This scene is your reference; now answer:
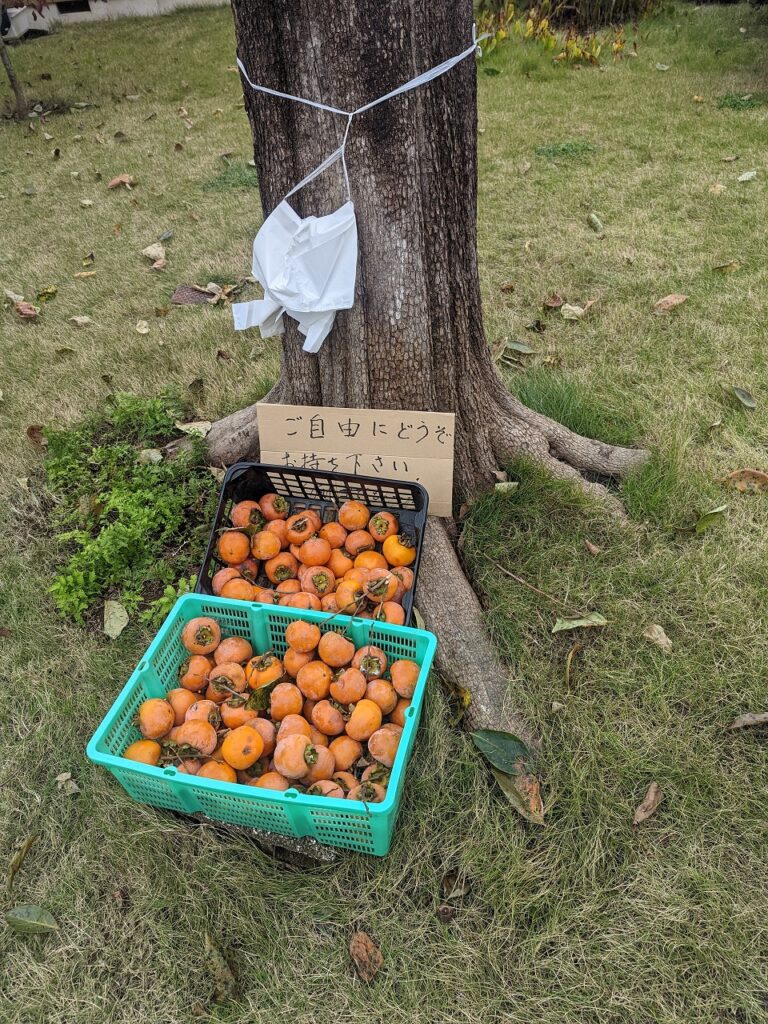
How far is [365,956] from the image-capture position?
1.52m

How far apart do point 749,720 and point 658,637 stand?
328 mm

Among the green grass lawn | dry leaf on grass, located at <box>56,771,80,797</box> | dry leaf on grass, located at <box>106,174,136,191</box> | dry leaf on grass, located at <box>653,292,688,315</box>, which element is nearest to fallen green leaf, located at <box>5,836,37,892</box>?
the green grass lawn

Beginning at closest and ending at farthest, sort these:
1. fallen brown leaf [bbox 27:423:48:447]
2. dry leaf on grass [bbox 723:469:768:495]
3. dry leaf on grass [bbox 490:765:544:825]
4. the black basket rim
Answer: dry leaf on grass [bbox 490:765:544:825] → the black basket rim → dry leaf on grass [bbox 723:469:768:495] → fallen brown leaf [bbox 27:423:48:447]

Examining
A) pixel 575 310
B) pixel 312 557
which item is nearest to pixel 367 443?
pixel 312 557

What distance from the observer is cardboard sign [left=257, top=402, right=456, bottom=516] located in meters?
2.14

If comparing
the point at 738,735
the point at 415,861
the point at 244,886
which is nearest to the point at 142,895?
the point at 244,886

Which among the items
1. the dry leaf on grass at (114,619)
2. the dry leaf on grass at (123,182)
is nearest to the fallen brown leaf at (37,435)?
the dry leaf on grass at (114,619)

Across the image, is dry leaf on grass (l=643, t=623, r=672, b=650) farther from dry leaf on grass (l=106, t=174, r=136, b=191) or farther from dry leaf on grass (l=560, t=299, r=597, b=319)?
dry leaf on grass (l=106, t=174, r=136, b=191)

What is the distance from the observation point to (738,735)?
184 cm

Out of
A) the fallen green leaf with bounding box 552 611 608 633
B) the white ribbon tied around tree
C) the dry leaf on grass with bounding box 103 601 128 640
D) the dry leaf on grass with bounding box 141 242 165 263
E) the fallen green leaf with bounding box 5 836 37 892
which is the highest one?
the white ribbon tied around tree

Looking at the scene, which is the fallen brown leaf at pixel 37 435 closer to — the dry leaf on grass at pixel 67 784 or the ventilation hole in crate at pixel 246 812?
the dry leaf on grass at pixel 67 784

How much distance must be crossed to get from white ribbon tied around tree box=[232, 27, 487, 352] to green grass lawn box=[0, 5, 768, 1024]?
0.91 m

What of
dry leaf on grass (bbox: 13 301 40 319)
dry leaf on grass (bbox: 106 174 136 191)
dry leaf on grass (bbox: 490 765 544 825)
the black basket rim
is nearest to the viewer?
dry leaf on grass (bbox: 490 765 544 825)

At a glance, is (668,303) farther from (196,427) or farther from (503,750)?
(503,750)
